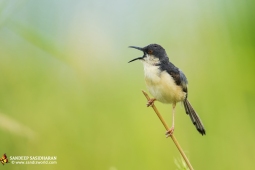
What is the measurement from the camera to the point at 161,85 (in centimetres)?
230

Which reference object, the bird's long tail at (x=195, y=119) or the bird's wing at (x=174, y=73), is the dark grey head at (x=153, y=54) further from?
the bird's long tail at (x=195, y=119)

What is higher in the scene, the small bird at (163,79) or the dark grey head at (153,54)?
the dark grey head at (153,54)

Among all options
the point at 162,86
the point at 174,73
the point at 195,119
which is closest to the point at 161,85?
the point at 162,86

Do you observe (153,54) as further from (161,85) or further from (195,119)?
(195,119)

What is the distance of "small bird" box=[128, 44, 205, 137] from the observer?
230cm

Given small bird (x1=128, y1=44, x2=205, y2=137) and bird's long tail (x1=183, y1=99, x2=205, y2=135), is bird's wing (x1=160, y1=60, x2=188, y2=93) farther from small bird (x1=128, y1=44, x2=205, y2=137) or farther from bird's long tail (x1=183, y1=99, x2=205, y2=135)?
bird's long tail (x1=183, y1=99, x2=205, y2=135)

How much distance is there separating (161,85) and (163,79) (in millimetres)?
35

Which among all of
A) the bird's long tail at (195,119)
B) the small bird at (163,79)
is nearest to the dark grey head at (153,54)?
the small bird at (163,79)

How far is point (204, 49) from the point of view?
314 cm

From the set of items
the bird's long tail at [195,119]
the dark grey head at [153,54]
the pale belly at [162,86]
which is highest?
the dark grey head at [153,54]

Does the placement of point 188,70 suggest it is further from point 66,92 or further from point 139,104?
point 66,92

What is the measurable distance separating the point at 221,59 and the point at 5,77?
1.54 meters

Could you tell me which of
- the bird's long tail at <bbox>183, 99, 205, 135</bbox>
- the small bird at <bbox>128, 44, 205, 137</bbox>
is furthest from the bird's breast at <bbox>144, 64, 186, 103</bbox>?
the bird's long tail at <bbox>183, 99, 205, 135</bbox>

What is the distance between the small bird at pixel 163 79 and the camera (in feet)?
7.56
